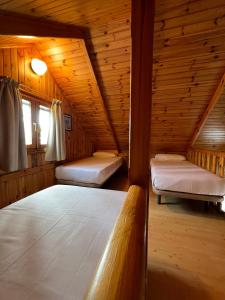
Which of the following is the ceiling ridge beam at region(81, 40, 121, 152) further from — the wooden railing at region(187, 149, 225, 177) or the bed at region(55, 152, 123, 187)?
the wooden railing at region(187, 149, 225, 177)

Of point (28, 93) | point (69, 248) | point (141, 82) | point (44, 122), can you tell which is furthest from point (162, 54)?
point (69, 248)

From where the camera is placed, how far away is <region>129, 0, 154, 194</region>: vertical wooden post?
1159 mm

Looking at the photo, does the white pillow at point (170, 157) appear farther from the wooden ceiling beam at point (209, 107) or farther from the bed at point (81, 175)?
the bed at point (81, 175)

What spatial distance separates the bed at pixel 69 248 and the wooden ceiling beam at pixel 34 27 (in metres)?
1.73

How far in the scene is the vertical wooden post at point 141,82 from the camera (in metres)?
1.16

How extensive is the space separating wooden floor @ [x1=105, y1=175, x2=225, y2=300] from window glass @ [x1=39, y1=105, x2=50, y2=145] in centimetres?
218

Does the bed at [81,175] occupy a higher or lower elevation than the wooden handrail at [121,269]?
lower

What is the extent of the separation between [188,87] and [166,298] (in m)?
2.88

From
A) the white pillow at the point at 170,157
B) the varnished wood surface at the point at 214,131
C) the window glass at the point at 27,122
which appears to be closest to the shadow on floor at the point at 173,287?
the window glass at the point at 27,122

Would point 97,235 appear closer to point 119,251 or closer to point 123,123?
point 119,251

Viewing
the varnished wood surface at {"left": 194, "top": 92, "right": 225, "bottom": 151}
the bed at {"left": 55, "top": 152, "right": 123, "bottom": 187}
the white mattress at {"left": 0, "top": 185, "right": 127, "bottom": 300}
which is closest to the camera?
the white mattress at {"left": 0, "top": 185, "right": 127, "bottom": 300}

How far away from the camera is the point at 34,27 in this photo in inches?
74.7

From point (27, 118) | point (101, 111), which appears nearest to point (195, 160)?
point (101, 111)

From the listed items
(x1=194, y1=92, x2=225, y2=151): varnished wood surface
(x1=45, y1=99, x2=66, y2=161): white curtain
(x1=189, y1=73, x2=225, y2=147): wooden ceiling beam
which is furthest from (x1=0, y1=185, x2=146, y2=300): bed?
(x1=194, y1=92, x2=225, y2=151): varnished wood surface
